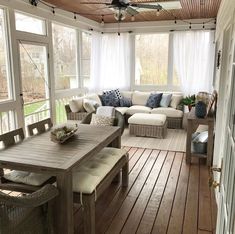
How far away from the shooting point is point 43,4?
4531 mm

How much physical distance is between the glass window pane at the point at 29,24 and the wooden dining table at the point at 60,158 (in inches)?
95.8

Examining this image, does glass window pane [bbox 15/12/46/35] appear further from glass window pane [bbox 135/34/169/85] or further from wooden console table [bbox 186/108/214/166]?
wooden console table [bbox 186/108/214/166]

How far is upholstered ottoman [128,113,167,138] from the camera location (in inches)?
207

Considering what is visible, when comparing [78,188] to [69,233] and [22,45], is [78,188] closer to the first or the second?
[69,233]

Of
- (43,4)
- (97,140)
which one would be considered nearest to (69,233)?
(97,140)

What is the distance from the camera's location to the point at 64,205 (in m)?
1.98

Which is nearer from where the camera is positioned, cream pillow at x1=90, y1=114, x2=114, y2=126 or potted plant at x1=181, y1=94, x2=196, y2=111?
A: cream pillow at x1=90, y1=114, x2=114, y2=126

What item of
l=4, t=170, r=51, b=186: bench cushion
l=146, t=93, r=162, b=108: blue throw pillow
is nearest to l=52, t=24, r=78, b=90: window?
l=146, t=93, r=162, b=108: blue throw pillow

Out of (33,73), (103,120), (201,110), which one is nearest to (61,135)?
(103,120)

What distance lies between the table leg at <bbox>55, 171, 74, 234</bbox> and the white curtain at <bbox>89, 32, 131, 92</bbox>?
522cm

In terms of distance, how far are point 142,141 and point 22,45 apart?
289cm

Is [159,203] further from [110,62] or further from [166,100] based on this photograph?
[110,62]

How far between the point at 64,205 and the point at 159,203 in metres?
1.29

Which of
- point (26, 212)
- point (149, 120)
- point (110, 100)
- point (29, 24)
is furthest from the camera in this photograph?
point (110, 100)
